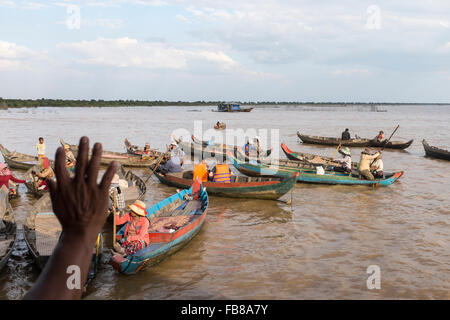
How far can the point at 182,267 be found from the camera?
7.75 m

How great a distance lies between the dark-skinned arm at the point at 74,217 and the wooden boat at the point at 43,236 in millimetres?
4772

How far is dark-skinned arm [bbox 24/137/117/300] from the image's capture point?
1.72 metres

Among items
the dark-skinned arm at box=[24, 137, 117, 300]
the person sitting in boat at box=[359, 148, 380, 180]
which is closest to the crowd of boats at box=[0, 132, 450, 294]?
the person sitting in boat at box=[359, 148, 380, 180]

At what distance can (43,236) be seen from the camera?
769 centimetres

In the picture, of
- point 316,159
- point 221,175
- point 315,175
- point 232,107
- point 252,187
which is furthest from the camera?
point 232,107

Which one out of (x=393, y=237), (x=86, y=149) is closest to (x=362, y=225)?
(x=393, y=237)

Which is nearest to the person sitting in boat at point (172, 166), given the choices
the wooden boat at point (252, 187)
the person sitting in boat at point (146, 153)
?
the wooden boat at point (252, 187)

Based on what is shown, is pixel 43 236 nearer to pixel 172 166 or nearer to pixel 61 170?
pixel 61 170

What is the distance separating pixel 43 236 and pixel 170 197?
3.58 metres

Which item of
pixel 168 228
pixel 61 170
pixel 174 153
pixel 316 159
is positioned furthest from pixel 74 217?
pixel 174 153

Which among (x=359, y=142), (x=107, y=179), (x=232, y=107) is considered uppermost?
(x=232, y=107)

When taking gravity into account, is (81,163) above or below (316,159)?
above

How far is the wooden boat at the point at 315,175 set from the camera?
48.4 feet
